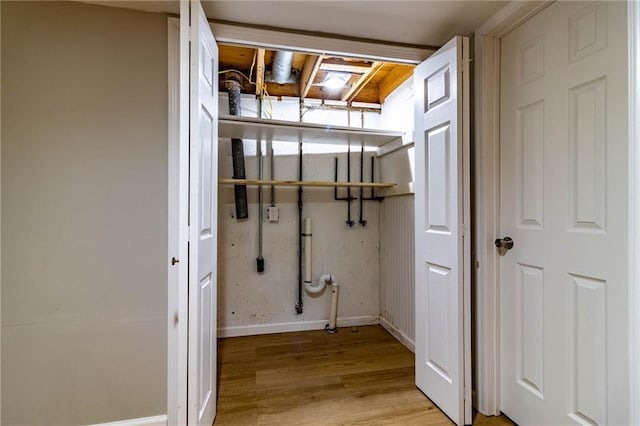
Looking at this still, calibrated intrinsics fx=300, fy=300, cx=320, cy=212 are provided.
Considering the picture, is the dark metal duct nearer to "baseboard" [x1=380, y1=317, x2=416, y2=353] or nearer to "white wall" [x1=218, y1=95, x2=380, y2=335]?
"white wall" [x1=218, y1=95, x2=380, y2=335]

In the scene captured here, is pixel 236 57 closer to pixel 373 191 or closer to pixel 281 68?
pixel 281 68

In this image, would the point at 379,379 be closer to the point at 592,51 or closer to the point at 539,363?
the point at 539,363

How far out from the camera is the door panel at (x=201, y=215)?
128 cm

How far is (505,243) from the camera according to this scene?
5.35 ft

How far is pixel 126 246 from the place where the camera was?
154 cm

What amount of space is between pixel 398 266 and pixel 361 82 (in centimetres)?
170

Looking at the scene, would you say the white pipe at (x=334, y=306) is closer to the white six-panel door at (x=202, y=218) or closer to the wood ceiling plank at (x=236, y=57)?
the white six-panel door at (x=202, y=218)

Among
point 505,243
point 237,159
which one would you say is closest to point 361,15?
point 505,243

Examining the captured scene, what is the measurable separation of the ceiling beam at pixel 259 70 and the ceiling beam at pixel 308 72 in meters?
0.39

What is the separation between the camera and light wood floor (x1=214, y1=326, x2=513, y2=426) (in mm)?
1672

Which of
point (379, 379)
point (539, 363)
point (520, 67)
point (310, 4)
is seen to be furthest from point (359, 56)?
point (379, 379)

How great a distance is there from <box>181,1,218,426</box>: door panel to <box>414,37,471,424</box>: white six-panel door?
1242mm

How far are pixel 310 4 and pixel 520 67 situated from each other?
3.72ft

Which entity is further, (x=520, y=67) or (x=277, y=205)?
(x=277, y=205)
